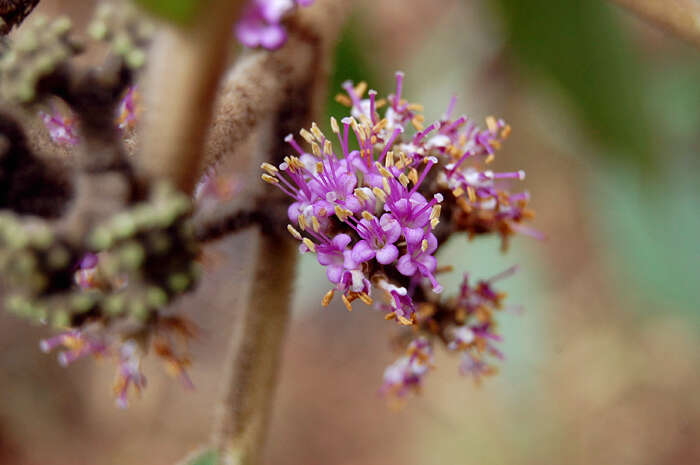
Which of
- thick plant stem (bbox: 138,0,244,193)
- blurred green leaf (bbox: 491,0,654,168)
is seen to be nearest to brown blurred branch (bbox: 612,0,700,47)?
thick plant stem (bbox: 138,0,244,193)

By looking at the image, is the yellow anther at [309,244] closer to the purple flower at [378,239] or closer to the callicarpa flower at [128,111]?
the purple flower at [378,239]

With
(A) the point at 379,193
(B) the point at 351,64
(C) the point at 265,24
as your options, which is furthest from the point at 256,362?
(B) the point at 351,64

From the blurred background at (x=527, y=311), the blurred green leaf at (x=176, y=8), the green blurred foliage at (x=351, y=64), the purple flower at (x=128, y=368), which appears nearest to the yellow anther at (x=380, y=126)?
the blurred green leaf at (x=176, y=8)

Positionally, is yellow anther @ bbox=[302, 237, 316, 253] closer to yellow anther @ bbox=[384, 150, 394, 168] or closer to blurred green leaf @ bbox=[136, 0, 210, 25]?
yellow anther @ bbox=[384, 150, 394, 168]

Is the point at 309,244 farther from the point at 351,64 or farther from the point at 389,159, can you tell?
the point at 351,64

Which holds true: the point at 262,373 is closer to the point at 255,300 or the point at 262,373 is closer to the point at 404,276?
the point at 255,300

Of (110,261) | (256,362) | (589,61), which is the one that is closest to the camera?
(110,261)
